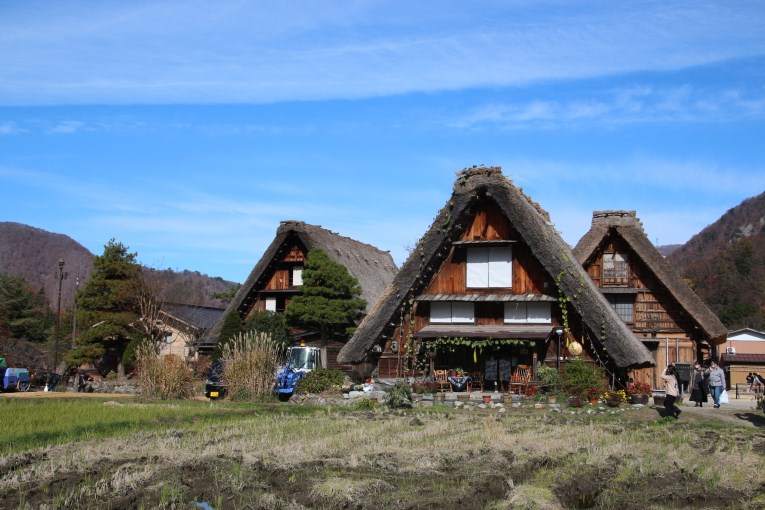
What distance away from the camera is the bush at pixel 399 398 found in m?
19.2

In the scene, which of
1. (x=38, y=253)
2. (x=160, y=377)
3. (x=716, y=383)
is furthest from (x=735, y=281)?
(x=38, y=253)

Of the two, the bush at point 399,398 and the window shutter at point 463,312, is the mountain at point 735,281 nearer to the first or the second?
the window shutter at point 463,312

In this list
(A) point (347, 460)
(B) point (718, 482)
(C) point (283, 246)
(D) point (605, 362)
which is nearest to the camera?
(B) point (718, 482)

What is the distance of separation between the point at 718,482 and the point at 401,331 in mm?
16153

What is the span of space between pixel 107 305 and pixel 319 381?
14961mm

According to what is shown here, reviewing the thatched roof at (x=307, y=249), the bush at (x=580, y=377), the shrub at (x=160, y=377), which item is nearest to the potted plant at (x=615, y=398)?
the bush at (x=580, y=377)

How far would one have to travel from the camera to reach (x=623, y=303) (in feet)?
96.1

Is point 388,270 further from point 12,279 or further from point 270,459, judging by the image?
point 270,459

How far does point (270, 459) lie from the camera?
10.4 metres

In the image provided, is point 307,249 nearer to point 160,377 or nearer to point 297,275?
point 297,275

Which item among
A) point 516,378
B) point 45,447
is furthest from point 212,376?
point 45,447

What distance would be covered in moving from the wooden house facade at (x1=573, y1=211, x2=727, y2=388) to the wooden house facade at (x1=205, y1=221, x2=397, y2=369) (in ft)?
34.6

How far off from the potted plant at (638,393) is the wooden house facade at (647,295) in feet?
21.7

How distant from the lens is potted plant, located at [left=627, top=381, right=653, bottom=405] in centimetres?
2023
